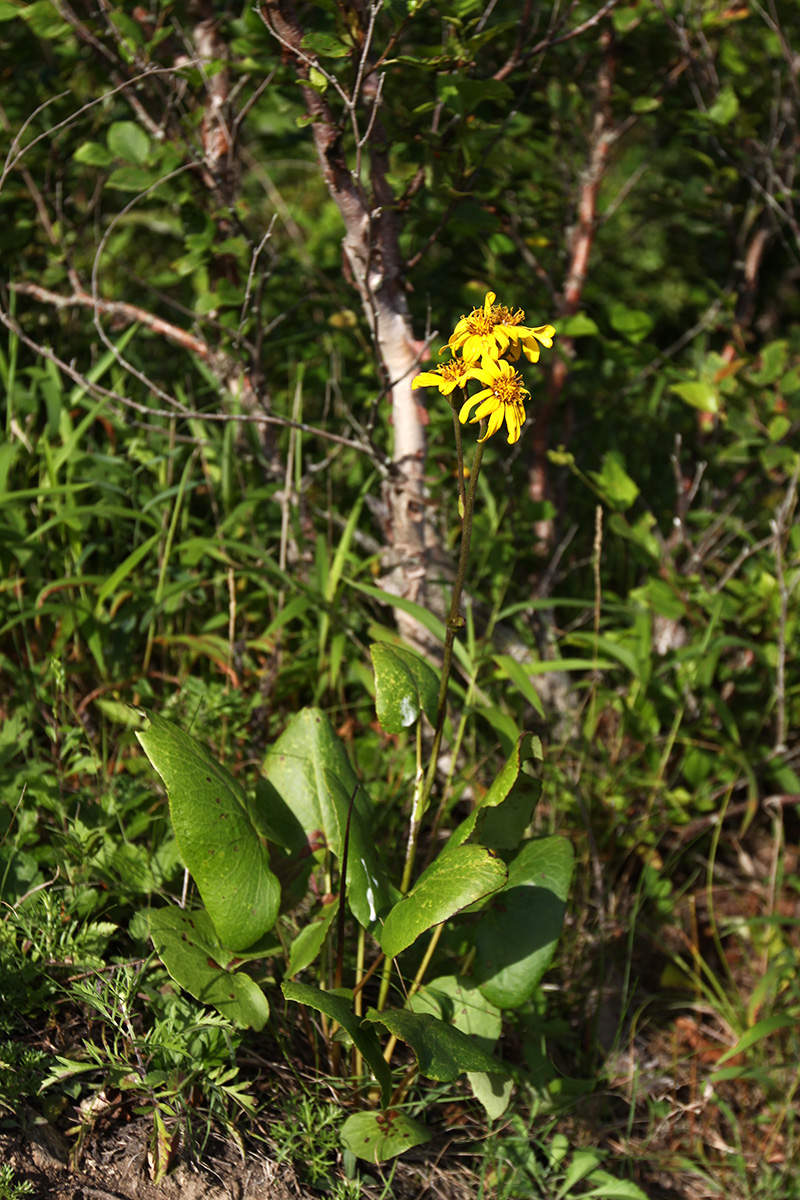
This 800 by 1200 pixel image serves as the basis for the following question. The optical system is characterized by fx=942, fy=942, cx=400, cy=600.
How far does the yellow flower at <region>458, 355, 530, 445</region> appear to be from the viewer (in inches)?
49.6

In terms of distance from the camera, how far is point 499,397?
1.28m

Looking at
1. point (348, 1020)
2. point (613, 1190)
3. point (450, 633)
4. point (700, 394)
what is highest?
point (450, 633)

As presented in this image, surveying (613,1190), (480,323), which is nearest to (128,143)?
(480,323)

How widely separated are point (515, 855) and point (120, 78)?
2.11m

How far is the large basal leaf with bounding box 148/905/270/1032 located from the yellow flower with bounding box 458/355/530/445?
883mm

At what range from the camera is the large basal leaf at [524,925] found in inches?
60.3

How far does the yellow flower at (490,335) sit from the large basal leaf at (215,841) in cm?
72

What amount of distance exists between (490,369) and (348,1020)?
0.94m

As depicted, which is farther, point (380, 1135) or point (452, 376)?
point (380, 1135)

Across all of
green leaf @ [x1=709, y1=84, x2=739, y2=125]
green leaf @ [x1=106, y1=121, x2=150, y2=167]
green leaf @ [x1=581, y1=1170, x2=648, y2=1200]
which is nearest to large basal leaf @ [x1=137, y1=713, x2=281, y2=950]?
green leaf @ [x1=581, y1=1170, x2=648, y2=1200]

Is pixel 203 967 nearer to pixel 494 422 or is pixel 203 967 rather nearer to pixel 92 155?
pixel 494 422

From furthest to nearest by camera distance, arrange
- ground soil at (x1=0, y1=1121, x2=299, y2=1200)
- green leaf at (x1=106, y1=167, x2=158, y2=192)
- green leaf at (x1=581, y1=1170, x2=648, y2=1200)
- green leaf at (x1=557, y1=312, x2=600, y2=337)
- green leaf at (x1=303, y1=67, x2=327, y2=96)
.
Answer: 1. green leaf at (x1=557, y1=312, x2=600, y2=337)
2. green leaf at (x1=106, y1=167, x2=158, y2=192)
3. green leaf at (x1=303, y1=67, x2=327, y2=96)
4. green leaf at (x1=581, y1=1170, x2=648, y2=1200)
5. ground soil at (x1=0, y1=1121, x2=299, y2=1200)

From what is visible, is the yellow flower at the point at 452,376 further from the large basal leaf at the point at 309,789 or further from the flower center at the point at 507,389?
the large basal leaf at the point at 309,789

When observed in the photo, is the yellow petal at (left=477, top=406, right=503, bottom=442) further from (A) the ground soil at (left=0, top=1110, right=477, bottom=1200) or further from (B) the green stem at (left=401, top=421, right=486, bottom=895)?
(A) the ground soil at (left=0, top=1110, right=477, bottom=1200)
